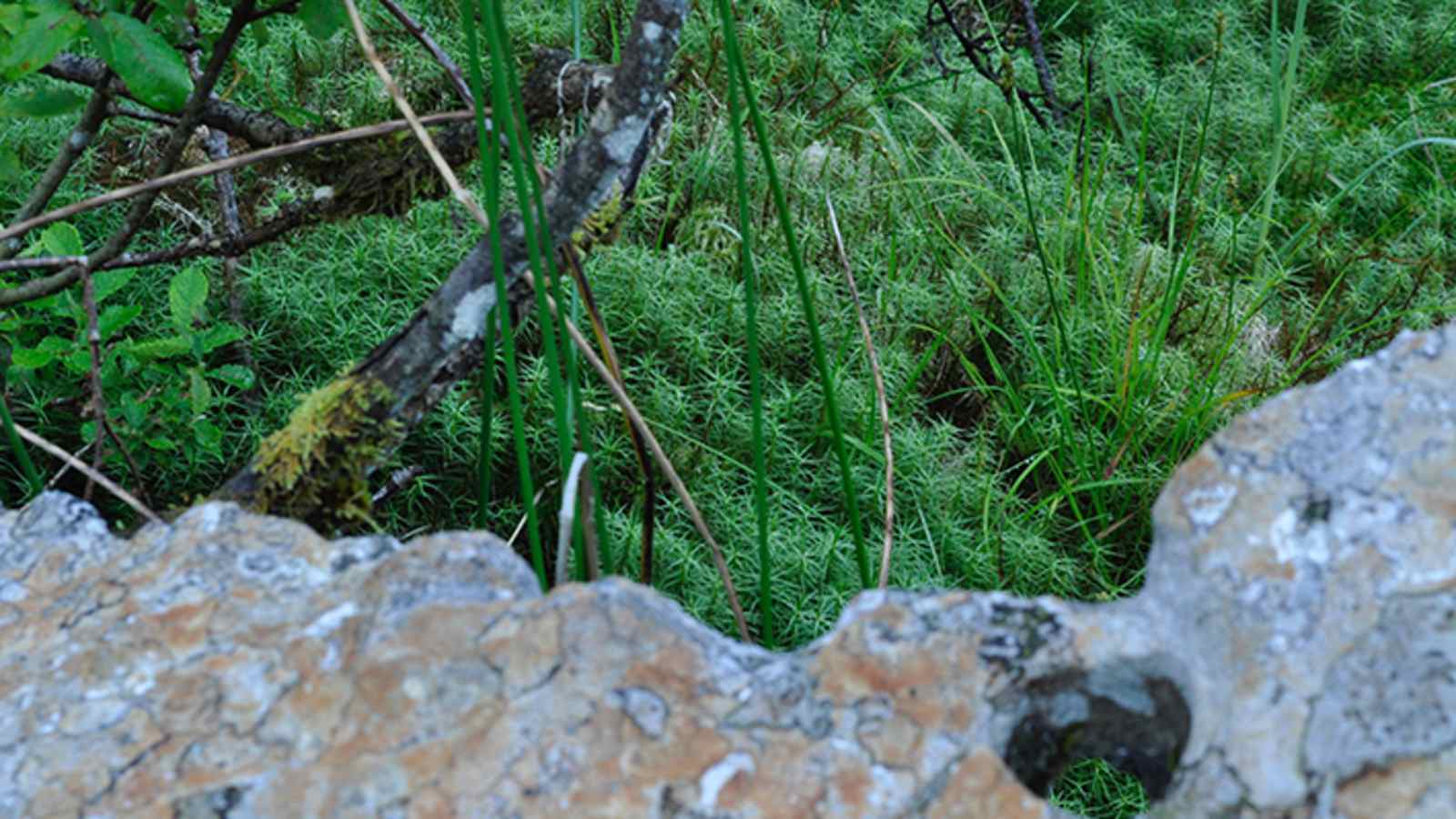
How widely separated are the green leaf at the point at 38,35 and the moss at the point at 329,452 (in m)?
0.58

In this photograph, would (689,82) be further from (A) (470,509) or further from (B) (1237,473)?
(B) (1237,473)

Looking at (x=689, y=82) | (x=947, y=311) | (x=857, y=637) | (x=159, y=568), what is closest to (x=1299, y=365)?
(x=947, y=311)

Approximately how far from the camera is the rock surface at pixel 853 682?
3.42ft

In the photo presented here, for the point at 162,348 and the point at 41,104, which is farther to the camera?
the point at 162,348

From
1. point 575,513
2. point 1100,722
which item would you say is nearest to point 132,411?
point 575,513

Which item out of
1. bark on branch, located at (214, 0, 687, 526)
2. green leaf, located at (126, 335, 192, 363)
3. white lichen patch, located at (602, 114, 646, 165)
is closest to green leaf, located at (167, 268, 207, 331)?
green leaf, located at (126, 335, 192, 363)

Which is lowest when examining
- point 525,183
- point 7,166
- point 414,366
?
point 414,366

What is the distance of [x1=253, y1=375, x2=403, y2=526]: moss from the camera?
1.63 metres

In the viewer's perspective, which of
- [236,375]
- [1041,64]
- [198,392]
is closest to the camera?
[198,392]

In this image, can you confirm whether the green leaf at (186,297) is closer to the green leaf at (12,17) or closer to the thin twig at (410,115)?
the green leaf at (12,17)

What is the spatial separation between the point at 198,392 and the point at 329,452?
2.15 feet

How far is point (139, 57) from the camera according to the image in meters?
1.79

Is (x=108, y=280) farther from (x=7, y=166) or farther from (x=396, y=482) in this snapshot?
(x=396, y=482)

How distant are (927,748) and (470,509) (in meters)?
1.44
